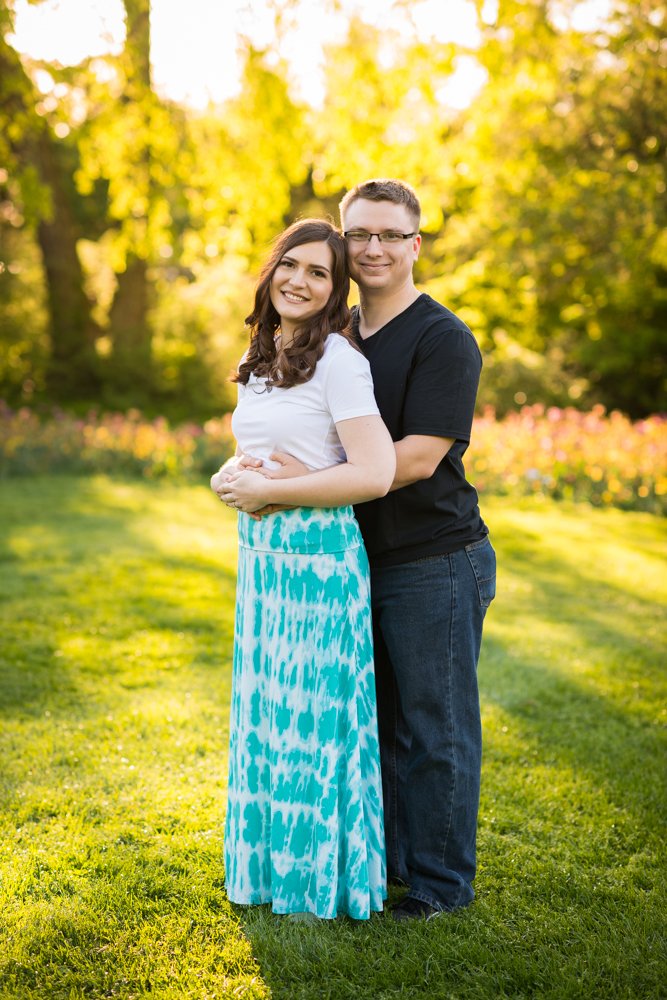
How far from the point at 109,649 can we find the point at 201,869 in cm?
220

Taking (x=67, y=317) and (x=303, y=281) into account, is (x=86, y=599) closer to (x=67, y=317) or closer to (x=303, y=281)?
(x=303, y=281)

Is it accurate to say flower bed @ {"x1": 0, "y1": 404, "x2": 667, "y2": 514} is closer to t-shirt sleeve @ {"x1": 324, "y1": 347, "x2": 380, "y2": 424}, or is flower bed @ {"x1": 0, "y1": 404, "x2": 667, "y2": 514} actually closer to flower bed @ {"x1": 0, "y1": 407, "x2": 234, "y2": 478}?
flower bed @ {"x1": 0, "y1": 407, "x2": 234, "y2": 478}

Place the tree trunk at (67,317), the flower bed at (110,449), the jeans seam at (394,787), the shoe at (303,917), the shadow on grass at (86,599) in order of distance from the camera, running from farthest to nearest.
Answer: the tree trunk at (67,317), the flower bed at (110,449), the shadow on grass at (86,599), the jeans seam at (394,787), the shoe at (303,917)

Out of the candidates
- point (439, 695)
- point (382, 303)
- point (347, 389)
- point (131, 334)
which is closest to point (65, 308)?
point (131, 334)

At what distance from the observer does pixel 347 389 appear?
2039 mm

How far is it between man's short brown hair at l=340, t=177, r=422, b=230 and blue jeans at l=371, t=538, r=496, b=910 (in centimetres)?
102

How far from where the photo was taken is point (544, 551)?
677 cm

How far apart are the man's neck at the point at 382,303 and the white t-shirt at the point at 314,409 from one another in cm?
22

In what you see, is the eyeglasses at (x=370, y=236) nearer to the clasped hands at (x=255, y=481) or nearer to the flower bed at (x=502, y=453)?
the clasped hands at (x=255, y=481)

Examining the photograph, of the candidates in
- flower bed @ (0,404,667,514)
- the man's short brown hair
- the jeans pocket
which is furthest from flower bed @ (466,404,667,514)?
the man's short brown hair

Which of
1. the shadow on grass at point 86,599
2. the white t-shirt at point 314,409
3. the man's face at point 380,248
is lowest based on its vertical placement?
the shadow on grass at point 86,599

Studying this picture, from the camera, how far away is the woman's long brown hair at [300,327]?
6.88 feet

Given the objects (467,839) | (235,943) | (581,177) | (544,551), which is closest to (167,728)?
(235,943)

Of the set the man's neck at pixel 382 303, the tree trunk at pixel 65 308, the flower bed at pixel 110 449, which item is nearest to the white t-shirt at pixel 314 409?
the man's neck at pixel 382 303
